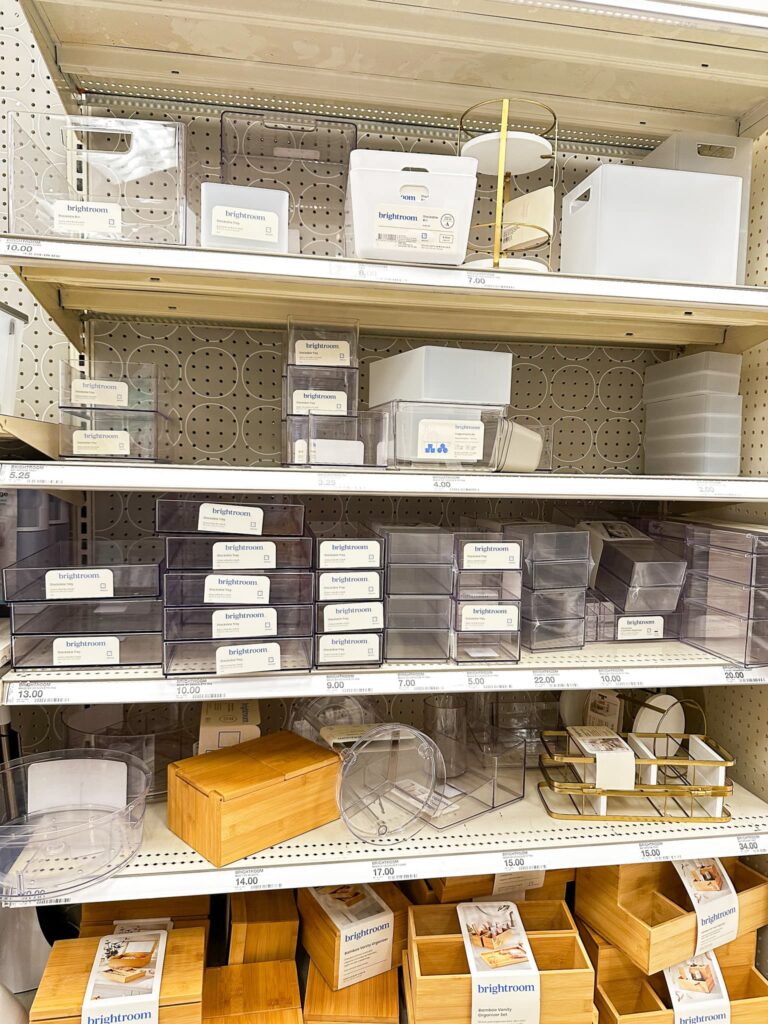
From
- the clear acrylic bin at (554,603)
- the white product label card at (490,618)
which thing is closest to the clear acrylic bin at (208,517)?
the white product label card at (490,618)

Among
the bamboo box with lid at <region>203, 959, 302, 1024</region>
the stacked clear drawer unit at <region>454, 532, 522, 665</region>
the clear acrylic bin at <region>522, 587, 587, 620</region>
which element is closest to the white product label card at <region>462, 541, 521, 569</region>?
the stacked clear drawer unit at <region>454, 532, 522, 665</region>

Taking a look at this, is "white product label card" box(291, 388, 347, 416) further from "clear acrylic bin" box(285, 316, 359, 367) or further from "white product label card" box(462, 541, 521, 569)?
"white product label card" box(462, 541, 521, 569)

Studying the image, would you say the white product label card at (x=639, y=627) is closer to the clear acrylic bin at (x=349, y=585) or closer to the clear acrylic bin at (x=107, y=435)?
the clear acrylic bin at (x=349, y=585)

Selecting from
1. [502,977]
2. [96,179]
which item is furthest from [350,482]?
[502,977]

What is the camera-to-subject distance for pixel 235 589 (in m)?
1.20

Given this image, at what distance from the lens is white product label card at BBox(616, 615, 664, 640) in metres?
1.45

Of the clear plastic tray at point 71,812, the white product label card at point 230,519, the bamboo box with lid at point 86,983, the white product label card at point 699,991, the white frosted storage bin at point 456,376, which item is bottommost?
the white product label card at point 699,991

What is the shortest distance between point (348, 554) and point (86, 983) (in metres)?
0.89

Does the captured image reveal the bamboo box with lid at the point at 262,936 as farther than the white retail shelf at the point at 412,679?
Yes

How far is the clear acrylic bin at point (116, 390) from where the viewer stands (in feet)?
3.91

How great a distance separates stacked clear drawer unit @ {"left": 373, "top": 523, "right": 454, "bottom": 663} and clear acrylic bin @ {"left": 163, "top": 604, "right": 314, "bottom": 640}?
21 centimetres

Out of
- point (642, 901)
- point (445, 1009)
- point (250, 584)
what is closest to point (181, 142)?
point (250, 584)

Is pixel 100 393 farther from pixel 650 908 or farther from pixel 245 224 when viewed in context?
pixel 650 908

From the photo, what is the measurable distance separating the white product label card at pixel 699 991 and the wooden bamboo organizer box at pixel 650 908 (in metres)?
0.07
